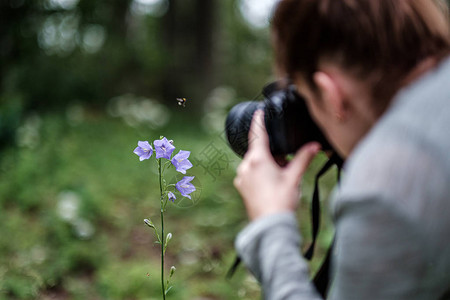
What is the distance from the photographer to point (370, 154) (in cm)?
66

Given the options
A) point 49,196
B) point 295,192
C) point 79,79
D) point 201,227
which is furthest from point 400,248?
point 79,79

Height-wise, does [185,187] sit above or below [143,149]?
below

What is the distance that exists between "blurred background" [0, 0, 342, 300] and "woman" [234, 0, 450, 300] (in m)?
0.26

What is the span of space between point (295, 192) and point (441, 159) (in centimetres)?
30

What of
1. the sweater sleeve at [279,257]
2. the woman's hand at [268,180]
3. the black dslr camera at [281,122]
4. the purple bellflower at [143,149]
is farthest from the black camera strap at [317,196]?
the purple bellflower at [143,149]

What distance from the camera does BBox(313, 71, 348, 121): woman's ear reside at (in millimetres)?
754

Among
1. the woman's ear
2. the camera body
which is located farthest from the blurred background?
the woman's ear

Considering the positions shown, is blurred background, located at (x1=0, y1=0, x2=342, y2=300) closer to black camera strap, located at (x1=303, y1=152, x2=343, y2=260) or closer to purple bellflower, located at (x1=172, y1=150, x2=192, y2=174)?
purple bellflower, located at (x1=172, y1=150, x2=192, y2=174)

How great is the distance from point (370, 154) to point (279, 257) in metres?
0.26

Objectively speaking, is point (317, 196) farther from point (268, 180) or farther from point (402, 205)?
point (402, 205)

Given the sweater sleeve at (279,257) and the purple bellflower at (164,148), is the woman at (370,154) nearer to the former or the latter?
the sweater sleeve at (279,257)

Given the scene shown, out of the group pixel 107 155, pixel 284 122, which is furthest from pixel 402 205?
pixel 107 155

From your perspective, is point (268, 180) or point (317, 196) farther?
point (317, 196)

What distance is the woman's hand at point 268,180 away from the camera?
2.78ft
